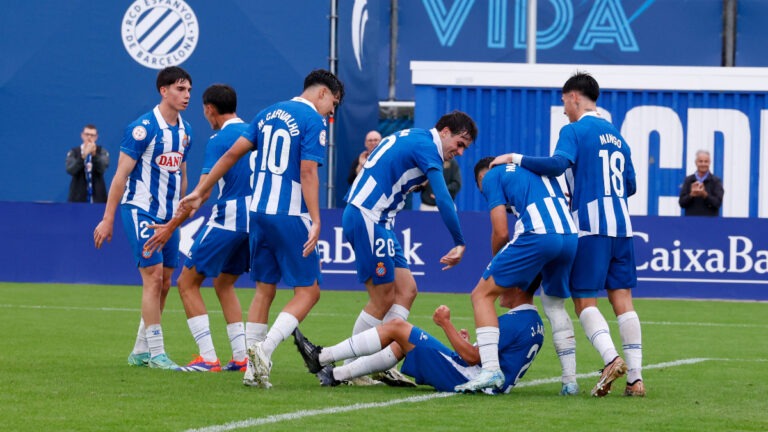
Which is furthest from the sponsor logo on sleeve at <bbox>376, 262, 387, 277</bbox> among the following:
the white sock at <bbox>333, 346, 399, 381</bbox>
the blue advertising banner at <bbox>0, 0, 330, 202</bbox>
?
the blue advertising banner at <bbox>0, 0, 330, 202</bbox>

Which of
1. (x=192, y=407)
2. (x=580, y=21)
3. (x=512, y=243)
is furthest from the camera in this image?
(x=580, y=21)

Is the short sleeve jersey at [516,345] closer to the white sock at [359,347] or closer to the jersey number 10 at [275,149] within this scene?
the white sock at [359,347]

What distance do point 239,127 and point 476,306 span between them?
2474 mm

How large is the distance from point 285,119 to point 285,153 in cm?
22

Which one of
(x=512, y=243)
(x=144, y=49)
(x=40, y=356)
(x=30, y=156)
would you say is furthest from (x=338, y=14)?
(x=512, y=243)

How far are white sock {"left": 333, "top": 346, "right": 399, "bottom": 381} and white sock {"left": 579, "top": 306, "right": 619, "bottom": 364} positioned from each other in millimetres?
1247

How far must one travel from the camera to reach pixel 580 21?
3247 centimetres

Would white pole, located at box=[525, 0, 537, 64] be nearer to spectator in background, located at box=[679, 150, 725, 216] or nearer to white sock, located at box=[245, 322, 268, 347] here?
spectator in background, located at box=[679, 150, 725, 216]

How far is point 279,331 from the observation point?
8789 mm

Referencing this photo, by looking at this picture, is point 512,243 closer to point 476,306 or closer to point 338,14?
point 476,306

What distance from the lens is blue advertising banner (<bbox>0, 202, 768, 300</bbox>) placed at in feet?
59.8

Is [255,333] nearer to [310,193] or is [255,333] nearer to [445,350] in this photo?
[310,193]

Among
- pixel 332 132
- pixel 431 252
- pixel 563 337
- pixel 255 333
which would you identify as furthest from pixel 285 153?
pixel 332 132

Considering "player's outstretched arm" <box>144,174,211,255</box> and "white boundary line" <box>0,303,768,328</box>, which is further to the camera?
"white boundary line" <box>0,303,768,328</box>
